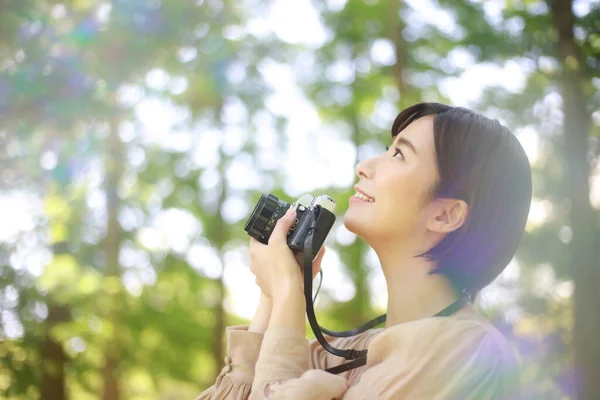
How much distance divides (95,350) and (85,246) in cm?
147

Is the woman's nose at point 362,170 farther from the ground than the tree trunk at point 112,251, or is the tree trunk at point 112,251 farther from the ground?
the woman's nose at point 362,170

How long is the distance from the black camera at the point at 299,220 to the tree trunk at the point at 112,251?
7.43 m

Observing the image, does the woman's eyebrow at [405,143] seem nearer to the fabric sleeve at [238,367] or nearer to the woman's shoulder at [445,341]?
the woman's shoulder at [445,341]

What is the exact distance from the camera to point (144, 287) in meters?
9.42

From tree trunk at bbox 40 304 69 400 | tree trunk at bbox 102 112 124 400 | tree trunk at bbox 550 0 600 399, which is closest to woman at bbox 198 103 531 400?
tree trunk at bbox 550 0 600 399

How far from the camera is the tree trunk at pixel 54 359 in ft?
26.8

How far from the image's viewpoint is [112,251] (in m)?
9.20

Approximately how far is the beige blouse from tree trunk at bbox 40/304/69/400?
7371 mm

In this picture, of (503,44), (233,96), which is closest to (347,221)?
(503,44)

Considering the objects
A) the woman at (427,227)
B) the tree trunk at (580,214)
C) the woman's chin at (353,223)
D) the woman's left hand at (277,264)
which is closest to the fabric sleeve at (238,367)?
the woman at (427,227)

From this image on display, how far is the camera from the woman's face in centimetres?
164

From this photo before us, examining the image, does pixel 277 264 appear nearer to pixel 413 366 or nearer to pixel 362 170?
pixel 362 170

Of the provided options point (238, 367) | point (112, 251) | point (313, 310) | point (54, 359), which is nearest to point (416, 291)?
point (313, 310)

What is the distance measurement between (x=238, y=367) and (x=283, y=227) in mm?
384
